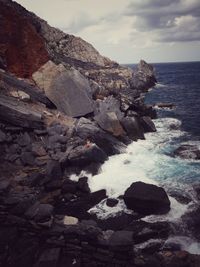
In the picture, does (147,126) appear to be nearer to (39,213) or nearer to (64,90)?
(64,90)

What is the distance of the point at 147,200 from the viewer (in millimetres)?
14156

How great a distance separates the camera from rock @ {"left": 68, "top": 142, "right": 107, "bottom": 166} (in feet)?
60.4

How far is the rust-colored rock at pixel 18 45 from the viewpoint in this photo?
25.0 metres

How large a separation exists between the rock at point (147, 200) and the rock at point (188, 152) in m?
7.53

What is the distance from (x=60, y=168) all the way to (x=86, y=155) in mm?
1887

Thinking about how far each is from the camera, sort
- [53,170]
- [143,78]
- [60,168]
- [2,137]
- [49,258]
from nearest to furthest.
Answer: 1. [49,258]
2. [53,170]
3. [60,168]
4. [2,137]
5. [143,78]

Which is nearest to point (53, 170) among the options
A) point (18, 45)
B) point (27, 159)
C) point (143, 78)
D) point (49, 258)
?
point (27, 159)

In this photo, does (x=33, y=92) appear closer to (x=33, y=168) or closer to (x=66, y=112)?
(x=66, y=112)

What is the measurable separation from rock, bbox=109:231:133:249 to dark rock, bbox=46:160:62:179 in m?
6.62

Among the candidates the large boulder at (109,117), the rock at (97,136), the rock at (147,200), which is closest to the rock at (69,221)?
the rock at (147,200)

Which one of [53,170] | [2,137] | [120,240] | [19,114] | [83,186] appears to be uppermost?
[19,114]

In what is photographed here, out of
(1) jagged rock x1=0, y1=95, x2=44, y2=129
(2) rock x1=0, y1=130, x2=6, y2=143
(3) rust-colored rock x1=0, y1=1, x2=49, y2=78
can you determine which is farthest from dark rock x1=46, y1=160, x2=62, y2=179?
(3) rust-colored rock x1=0, y1=1, x2=49, y2=78

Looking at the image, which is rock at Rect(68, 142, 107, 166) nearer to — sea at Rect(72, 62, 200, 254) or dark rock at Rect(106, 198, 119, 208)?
sea at Rect(72, 62, 200, 254)

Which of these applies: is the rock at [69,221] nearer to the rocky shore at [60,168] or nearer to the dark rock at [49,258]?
the rocky shore at [60,168]
